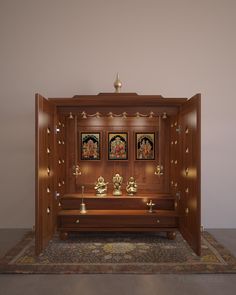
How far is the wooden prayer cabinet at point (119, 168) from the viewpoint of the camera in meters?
3.64

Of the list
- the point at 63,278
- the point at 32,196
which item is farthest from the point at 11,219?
the point at 63,278

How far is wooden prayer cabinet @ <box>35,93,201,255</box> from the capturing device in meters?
3.64

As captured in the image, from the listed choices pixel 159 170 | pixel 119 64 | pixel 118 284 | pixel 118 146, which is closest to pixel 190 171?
pixel 159 170

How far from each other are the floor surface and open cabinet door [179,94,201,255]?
0.59 metres

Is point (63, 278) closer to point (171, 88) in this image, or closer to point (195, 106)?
point (195, 106)

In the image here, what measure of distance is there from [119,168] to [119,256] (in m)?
1.70

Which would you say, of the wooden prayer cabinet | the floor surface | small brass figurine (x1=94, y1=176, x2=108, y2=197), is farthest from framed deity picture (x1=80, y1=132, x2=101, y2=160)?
the floor surface

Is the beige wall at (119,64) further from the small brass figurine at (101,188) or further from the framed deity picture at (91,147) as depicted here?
the small brass figurine at (101,188)

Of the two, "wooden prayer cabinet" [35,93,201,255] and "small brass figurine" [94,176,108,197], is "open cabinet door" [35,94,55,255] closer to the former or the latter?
"wooden prayer cabinet" [35,93,201,255]

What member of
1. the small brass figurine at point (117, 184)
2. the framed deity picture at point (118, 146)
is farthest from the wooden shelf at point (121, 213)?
the framed deity picture at point (118, 146)

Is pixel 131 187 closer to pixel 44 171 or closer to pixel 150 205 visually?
pixel 150 205

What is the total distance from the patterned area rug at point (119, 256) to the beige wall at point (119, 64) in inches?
46.5

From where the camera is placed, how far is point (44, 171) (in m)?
3.68

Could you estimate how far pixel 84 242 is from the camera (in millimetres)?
4215
